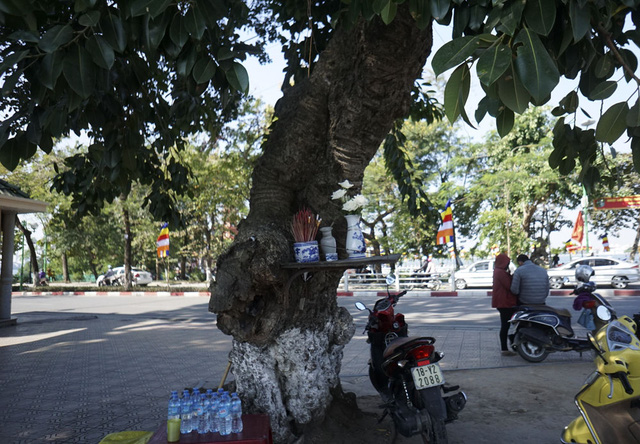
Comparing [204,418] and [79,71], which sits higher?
[79,71]

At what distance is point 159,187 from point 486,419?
5059mm

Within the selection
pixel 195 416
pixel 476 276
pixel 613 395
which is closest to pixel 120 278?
pixel 476 276

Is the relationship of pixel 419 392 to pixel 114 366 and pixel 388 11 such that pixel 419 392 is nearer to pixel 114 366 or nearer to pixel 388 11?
pixel 388 11

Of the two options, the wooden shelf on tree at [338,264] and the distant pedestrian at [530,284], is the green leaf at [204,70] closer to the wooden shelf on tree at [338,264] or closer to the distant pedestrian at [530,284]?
the wooden shelf on tree at [338,264]

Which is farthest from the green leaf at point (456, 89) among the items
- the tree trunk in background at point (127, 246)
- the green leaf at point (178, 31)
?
the tree trunk in background at point (127, 246)

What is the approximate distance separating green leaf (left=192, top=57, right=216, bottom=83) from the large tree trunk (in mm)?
1669

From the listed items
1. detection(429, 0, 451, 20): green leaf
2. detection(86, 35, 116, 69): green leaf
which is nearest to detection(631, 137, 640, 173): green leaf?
detection(429, 0, 451, 20): green leaf

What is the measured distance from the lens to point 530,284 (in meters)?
8.18

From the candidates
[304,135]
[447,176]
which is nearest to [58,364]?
[304,135]

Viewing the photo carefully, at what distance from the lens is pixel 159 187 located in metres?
7.18

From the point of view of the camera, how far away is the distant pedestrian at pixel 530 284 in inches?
321

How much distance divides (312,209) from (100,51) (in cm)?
265

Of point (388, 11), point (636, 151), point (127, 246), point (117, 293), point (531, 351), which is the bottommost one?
point (531, 351)

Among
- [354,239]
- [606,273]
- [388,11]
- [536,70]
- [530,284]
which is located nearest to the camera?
[536,70]
